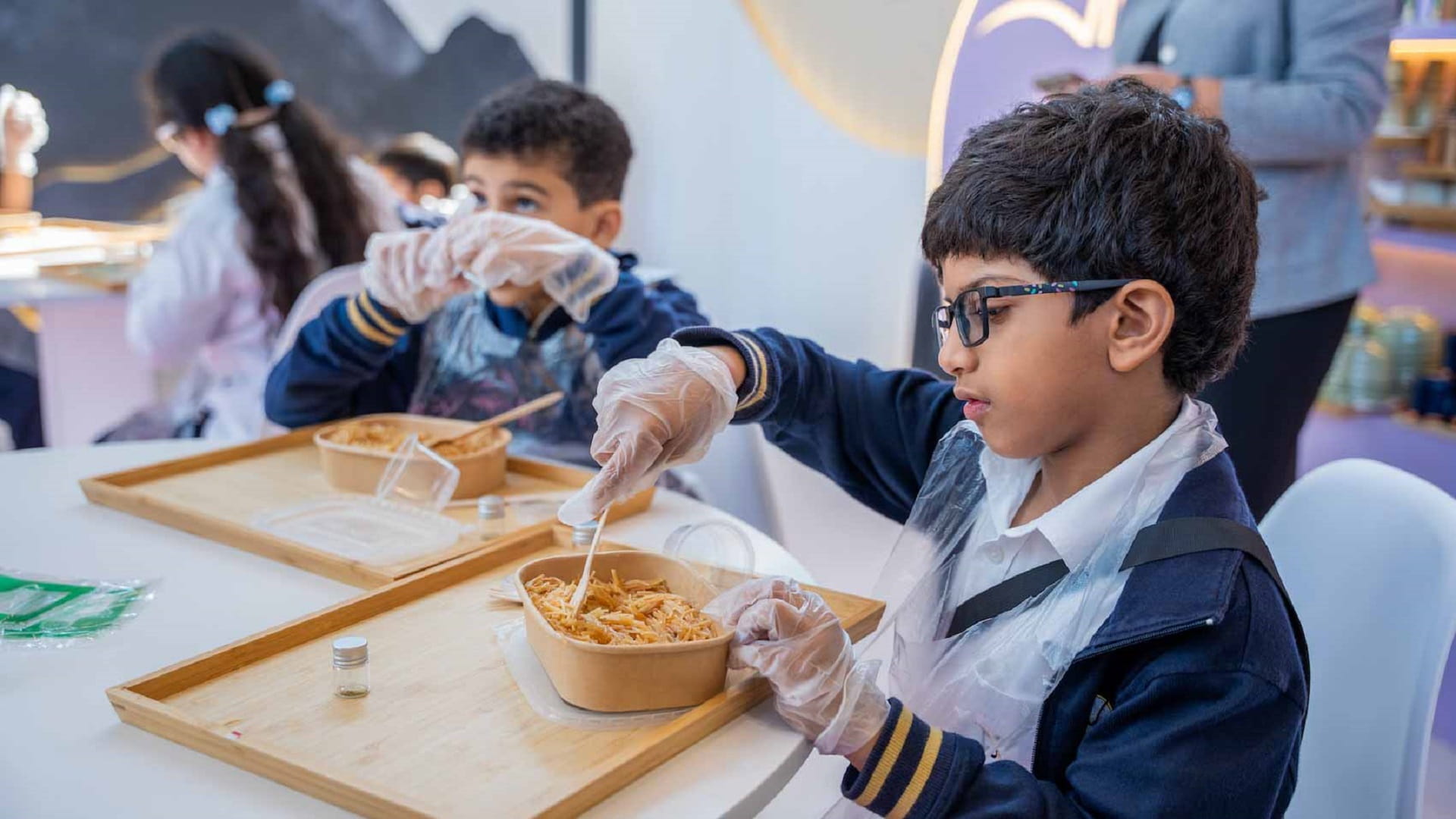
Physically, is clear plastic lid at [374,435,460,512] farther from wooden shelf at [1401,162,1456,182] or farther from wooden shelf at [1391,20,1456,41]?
wooden shelf at [1401,162,1456,182]

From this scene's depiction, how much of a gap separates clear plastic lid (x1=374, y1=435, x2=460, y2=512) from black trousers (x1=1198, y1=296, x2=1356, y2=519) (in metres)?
1.29

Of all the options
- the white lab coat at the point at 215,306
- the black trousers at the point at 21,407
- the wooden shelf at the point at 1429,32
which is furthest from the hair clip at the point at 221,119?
the wooden shelf at the point at 1429,32

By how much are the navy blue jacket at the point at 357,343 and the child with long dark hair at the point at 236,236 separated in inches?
32.9

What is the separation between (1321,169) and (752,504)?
1127 millimetres

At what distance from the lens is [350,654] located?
926mm

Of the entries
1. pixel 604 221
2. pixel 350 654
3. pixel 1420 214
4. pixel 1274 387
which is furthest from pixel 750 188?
pixel 350 654

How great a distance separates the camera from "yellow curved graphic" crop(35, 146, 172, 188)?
11.7 feet

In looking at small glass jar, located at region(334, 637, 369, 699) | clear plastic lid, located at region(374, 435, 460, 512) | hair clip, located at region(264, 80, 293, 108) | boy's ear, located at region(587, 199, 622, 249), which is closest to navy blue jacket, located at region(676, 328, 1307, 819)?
small glass jar, located at region(334, 637, 369, 699)

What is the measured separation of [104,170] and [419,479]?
2.78 m

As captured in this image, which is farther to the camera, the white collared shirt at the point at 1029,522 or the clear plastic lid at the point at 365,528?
the clear plastic lid at the point at 365,528

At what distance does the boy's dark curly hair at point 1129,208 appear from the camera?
99 centimetres

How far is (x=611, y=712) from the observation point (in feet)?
2.96

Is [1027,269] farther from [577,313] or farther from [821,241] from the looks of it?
[821,241]

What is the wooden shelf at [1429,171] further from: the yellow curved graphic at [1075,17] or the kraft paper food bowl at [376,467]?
the kraft paper food bowl at [376,467]
